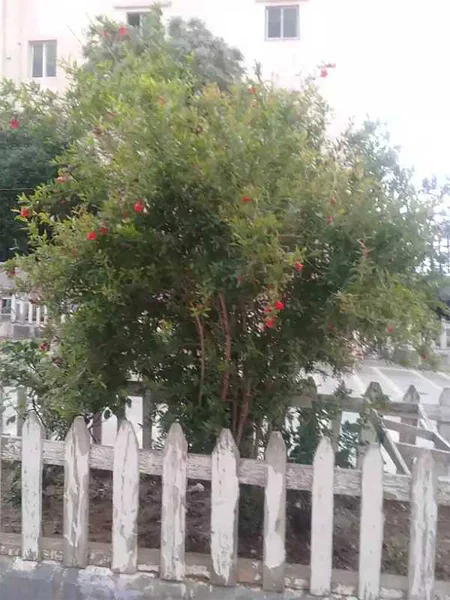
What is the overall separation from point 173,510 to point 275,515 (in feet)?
1.40

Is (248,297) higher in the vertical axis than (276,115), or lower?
lower

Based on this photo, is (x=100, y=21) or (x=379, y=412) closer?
(x=100, y=21)

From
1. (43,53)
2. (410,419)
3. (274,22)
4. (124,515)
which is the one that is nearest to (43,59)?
(43,53)

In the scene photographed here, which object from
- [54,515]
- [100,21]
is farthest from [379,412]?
[100,21]

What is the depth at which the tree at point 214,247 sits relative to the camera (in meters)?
2.28

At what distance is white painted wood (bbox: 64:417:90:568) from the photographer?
103 inches

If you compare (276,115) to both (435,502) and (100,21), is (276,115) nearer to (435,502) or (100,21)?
(100,21)

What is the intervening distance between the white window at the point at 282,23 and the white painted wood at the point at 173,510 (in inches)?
701

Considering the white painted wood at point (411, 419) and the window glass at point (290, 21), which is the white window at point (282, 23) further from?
the white painted wood at point (411, 419)

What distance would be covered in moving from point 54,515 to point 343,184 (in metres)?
2.23

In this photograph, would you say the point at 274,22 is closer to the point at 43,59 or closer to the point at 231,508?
the point at 43,59

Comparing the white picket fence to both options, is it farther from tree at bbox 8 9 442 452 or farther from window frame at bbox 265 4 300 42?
window frame at bbox 265 4 300 42

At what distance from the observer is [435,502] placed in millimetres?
2432

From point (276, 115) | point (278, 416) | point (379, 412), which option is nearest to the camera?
point (276, 115)
